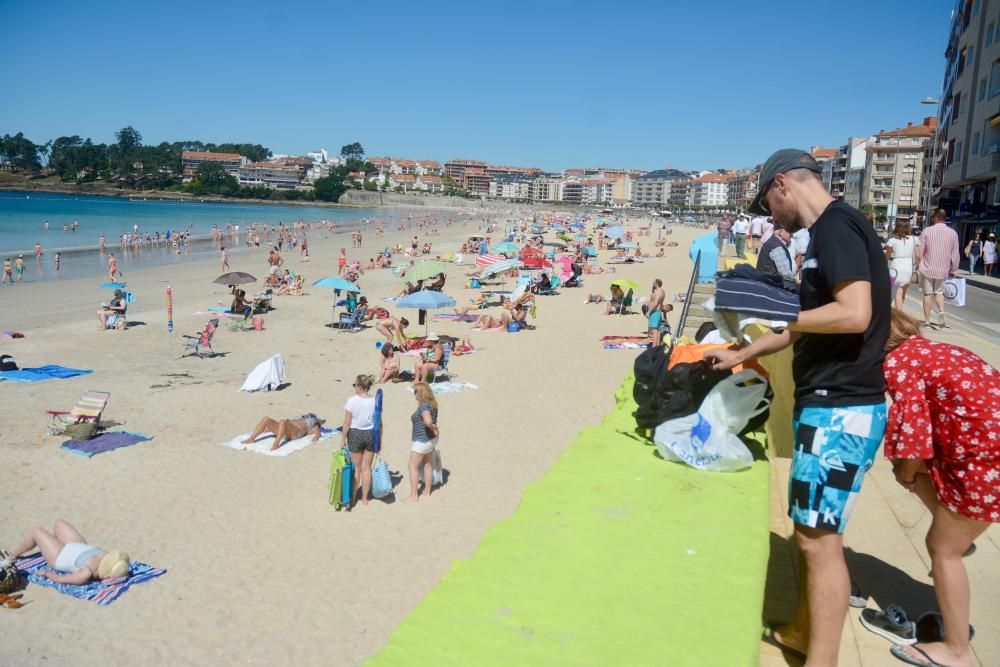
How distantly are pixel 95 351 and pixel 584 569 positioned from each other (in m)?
13.8

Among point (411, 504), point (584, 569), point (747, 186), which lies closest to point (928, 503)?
point (584, 569)

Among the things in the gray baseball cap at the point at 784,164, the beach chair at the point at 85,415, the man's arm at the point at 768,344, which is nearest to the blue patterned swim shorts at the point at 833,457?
the man's arm at the point at 768,344

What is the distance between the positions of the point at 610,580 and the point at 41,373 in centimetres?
1209

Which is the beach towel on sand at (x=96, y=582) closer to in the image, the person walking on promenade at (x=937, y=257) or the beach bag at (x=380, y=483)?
the beach bag at (x=380, y=483)

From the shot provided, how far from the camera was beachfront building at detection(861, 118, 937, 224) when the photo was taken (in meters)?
79.3

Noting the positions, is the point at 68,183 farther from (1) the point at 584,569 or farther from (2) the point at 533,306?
(1) the point at 584,569

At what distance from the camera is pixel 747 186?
13862 centimetres

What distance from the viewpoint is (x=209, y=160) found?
547 feet

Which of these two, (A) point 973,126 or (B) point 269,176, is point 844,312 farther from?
(B) point 269,176

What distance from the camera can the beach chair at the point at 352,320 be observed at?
53.1 feet

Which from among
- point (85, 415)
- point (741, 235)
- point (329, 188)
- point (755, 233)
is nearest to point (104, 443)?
point (85, 415)

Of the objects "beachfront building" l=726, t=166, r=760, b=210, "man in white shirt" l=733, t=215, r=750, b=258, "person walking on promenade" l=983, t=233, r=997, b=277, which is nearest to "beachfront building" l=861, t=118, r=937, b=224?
"beachfront building" l=726, t=166, r=760, b=210

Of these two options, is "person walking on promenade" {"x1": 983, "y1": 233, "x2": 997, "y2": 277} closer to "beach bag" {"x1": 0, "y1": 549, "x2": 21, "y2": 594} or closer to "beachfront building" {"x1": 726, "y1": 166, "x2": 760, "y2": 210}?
"beach bag" {"x1": 0, "y1": 549, "x2": 21, "y2": 594}

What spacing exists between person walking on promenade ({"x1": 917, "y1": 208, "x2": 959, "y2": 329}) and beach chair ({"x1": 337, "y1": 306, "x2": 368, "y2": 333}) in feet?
36.1
